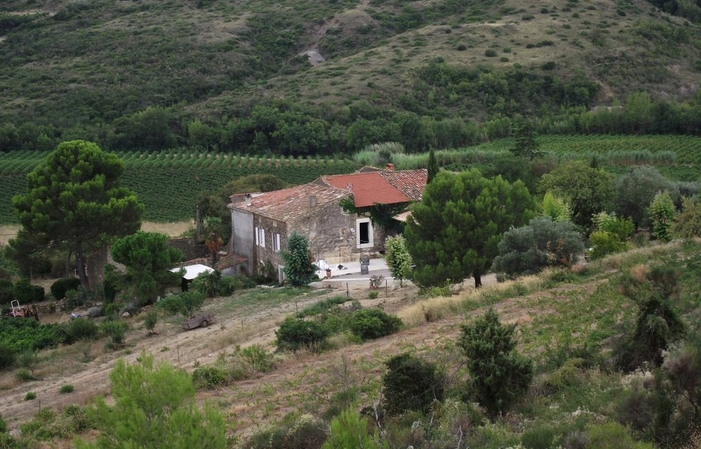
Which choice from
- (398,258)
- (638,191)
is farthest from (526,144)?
(398,258)

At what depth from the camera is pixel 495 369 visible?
11.2 m

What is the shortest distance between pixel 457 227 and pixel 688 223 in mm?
6835

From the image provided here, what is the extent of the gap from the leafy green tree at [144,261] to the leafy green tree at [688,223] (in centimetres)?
1810

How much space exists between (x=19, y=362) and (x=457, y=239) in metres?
12.9

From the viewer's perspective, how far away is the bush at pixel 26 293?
35.0 metres

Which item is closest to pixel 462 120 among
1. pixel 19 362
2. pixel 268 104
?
pixel 268 104

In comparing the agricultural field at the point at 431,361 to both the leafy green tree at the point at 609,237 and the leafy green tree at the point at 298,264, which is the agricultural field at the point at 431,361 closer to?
the leafy green tree at the point at 609,237

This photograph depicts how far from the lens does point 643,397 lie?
31.1 ft

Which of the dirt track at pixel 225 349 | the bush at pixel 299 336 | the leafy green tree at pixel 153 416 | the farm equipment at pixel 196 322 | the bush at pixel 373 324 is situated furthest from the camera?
the farm equipment at pixel 196 322

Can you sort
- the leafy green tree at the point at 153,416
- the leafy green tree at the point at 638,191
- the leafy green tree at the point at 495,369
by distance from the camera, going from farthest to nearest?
1. the leafy green tree at the point at 638,191
2. the leafy green tree at the point at 495,369
3. the leafy green tree at the point at 153,416

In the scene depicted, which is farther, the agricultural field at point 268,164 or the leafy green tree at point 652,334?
the agricultural field at point 268,164

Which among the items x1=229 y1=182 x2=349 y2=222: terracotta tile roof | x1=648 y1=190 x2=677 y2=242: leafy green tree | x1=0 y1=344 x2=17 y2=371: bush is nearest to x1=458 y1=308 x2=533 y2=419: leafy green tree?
x1=0 y1=344 x2=17 y2=371: bush

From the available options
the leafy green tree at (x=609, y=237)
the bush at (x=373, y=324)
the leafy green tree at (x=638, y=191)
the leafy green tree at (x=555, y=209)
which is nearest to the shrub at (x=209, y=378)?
the bush at (x=373, y=324)

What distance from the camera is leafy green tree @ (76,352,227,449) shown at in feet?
27.3
